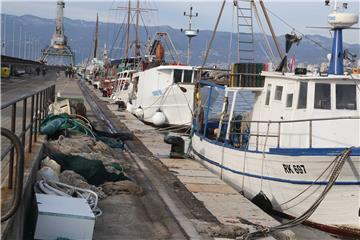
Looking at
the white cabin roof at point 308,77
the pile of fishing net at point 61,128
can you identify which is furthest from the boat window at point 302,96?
the pile of fishing net at point 61,128

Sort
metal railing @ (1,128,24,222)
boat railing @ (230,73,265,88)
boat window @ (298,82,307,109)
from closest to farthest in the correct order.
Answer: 1. metal railing @ (1,128,24,222)
2. boat window @ (298,82,307,109)
3. boat railing @ (230,73,265,88)

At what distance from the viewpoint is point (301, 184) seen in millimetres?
10641

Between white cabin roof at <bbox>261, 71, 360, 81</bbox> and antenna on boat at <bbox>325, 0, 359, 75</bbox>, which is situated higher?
antenna on boat at <bbox>325, 0, 359, 75</bbox>

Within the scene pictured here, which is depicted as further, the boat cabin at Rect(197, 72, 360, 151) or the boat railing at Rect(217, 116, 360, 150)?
the boat cabin at Rect(197, 72, 360, 151)

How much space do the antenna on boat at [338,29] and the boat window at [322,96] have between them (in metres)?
0.73

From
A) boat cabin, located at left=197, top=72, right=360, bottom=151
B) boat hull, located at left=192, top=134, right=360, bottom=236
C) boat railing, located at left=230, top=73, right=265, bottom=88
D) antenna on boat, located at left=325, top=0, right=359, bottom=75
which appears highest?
antenna on boat, located at left=325, top=0, right=359, bottom=75

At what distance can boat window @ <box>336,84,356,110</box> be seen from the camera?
11367 mm

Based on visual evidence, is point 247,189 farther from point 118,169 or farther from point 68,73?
point 68,73

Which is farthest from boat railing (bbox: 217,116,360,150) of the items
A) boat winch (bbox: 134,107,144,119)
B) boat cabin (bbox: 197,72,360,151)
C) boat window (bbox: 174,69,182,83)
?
boat winch (bbox: 134,107,144,119)

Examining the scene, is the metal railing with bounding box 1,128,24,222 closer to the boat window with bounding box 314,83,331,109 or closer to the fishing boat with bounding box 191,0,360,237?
the fishing boat with bounding box 191,0,360,237

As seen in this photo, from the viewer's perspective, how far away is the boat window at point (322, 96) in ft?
37.5

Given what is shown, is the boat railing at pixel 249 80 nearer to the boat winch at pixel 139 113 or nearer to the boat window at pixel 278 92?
the boat window at pixel 278 92

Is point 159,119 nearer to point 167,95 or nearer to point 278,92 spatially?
point 167,95

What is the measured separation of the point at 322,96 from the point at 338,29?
1.76 metres
